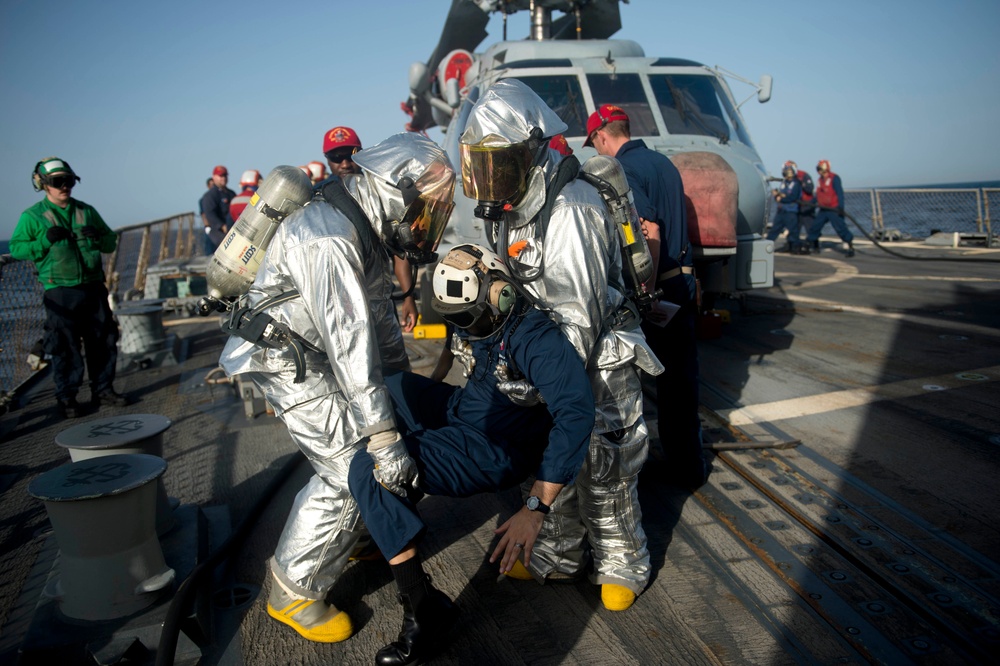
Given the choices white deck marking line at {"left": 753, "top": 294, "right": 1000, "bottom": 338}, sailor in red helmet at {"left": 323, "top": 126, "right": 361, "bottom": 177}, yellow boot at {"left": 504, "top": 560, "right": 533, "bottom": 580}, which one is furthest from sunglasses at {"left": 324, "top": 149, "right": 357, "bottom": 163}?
white deck marking line at {"left": 753, "top": 294, "right": 1000, "bottom": 338}

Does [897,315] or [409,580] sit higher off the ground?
[409,580]

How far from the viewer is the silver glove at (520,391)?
281cm

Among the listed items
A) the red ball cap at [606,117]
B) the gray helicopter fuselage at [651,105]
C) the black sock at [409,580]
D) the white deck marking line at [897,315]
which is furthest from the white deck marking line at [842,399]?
the black sock at [409,580]

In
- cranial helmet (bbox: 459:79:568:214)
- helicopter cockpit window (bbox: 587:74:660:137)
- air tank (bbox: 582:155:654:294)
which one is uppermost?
helicopter cockpit window (bbox: 587:74:660:137)

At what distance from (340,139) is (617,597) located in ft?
15.4

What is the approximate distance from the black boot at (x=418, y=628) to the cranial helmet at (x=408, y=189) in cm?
138

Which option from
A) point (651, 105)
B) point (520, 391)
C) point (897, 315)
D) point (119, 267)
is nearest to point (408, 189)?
point (520, 391)

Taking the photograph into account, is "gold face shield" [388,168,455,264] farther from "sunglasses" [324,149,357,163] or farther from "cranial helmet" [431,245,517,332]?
"sunglasses" [324,149,357,163]

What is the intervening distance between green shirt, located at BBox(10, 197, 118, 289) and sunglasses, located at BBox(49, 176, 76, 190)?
20 cm

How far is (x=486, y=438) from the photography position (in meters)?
2.87

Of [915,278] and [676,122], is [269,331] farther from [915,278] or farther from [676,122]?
[915,278]

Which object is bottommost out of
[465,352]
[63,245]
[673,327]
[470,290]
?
[673,327]

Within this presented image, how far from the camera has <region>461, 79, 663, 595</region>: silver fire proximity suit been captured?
9.40 ft

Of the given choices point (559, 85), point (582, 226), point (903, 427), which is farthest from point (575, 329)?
point (559, 85)
